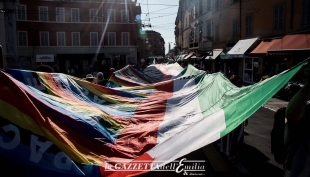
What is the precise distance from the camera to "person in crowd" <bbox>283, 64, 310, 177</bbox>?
107 inches

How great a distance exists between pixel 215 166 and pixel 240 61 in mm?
22404

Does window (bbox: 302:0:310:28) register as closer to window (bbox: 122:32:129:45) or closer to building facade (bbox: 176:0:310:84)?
building facade (bbox: 176:0:310:84)

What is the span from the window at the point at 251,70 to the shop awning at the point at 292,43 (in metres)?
4.01

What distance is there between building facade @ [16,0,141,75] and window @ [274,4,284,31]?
23.7 m

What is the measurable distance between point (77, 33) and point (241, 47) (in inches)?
980

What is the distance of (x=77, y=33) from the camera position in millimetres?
39156

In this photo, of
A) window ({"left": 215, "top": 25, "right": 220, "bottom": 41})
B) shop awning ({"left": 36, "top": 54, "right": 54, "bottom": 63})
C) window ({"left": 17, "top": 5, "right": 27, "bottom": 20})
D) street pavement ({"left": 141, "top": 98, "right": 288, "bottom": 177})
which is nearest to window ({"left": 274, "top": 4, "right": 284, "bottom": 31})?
window ({"left": 215, "top": 25, "right": 220, "bottom": 41})

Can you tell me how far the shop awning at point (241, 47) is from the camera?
73.2 feet

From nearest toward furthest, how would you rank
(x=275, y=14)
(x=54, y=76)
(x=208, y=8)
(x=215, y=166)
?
(x=215, y=166), (x=54, y=76), (x=275, y=14), (x=208, y=8)

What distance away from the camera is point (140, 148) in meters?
4.19

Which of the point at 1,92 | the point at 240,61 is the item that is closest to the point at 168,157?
the point at 1,92

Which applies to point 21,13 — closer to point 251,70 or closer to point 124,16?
point 124,16

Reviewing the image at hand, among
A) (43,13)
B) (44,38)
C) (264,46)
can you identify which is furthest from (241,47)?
(43,13)

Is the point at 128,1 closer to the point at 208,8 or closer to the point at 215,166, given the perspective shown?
the point at 208,8
